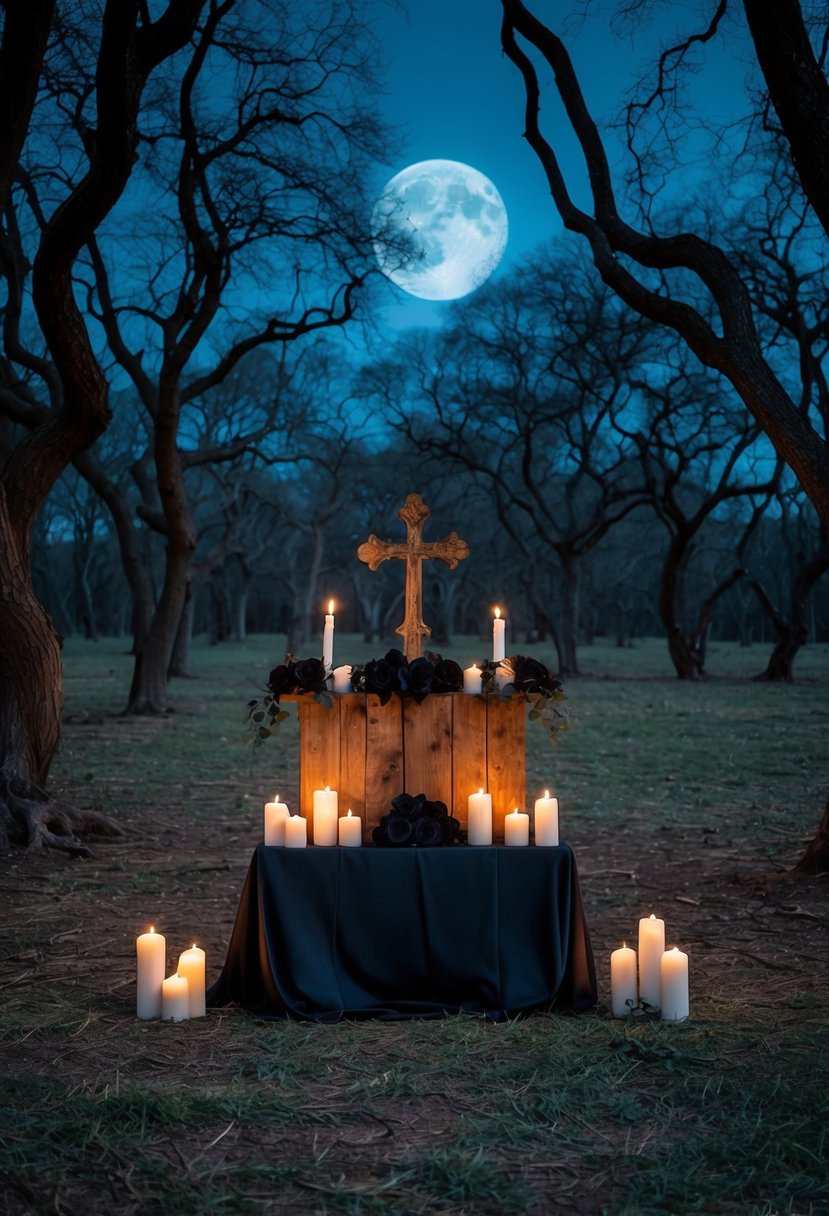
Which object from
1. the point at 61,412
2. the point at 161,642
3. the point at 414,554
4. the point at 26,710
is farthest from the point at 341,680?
the point at 161,642

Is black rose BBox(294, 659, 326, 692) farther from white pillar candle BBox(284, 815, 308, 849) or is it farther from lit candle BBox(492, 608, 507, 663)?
lit candle BBox(492, 608, 507, 663)

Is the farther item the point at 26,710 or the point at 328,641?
the point at 26,710

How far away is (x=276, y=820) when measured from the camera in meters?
5.18

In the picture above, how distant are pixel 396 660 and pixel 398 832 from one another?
2.68ft

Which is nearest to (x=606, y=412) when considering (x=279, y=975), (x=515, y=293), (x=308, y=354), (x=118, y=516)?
(x=515, y=293)

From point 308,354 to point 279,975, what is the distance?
90.6 feet

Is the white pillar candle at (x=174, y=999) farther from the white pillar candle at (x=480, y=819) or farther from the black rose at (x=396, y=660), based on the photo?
the black rose at (x=396, y=660)

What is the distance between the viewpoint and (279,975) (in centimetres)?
493

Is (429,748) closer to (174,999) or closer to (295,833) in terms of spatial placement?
(295,833)

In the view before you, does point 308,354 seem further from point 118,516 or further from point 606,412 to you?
point 118,516

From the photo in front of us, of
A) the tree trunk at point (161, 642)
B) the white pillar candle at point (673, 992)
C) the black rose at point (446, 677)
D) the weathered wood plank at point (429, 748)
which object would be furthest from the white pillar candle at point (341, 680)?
the tree trunk at point (161, 642)

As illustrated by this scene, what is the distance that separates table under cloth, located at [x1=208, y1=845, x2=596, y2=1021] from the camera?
16.3 feet

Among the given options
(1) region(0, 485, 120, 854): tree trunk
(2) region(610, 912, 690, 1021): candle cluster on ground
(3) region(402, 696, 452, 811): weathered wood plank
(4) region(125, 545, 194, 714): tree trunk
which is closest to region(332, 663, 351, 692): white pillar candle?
(3) region(402, 696, 452, 811): weathered wood plank

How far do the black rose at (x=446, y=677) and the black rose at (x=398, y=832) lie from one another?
68 cm
